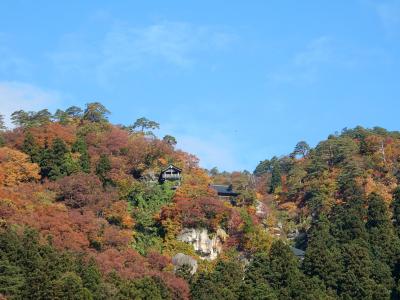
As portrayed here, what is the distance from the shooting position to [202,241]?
162 feet

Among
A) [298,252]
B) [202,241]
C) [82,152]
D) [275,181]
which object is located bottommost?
[298,252]

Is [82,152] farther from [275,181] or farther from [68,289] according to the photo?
[275,181]

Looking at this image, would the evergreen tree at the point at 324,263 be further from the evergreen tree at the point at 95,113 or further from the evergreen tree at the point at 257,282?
the evergreen tree at the point at 95,113

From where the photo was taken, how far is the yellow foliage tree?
163ft

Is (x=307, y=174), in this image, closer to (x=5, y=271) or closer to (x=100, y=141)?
(x=100, y=141)

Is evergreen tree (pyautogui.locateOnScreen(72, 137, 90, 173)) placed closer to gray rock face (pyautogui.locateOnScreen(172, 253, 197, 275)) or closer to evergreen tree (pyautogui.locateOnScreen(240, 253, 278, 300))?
gray rock face (pyautogui.locateOnScreen(172, 253, 197, 275))

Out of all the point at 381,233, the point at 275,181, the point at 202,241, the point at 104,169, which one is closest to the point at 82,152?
the point at 104,169

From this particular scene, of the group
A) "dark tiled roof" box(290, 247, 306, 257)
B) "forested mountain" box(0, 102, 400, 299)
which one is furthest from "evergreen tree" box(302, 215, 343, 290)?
"dark tiled roof" box(290, 247, 306, 257)

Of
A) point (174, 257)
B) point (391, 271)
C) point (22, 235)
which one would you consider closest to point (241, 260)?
point (174, 257)

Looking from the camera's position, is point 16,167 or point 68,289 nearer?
point 68,289

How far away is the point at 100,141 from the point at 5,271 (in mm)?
22414

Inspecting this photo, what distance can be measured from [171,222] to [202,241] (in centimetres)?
241

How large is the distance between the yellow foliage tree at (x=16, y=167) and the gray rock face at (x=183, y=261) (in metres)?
11.7

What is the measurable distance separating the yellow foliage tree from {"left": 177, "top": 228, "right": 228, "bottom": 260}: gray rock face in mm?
11040
